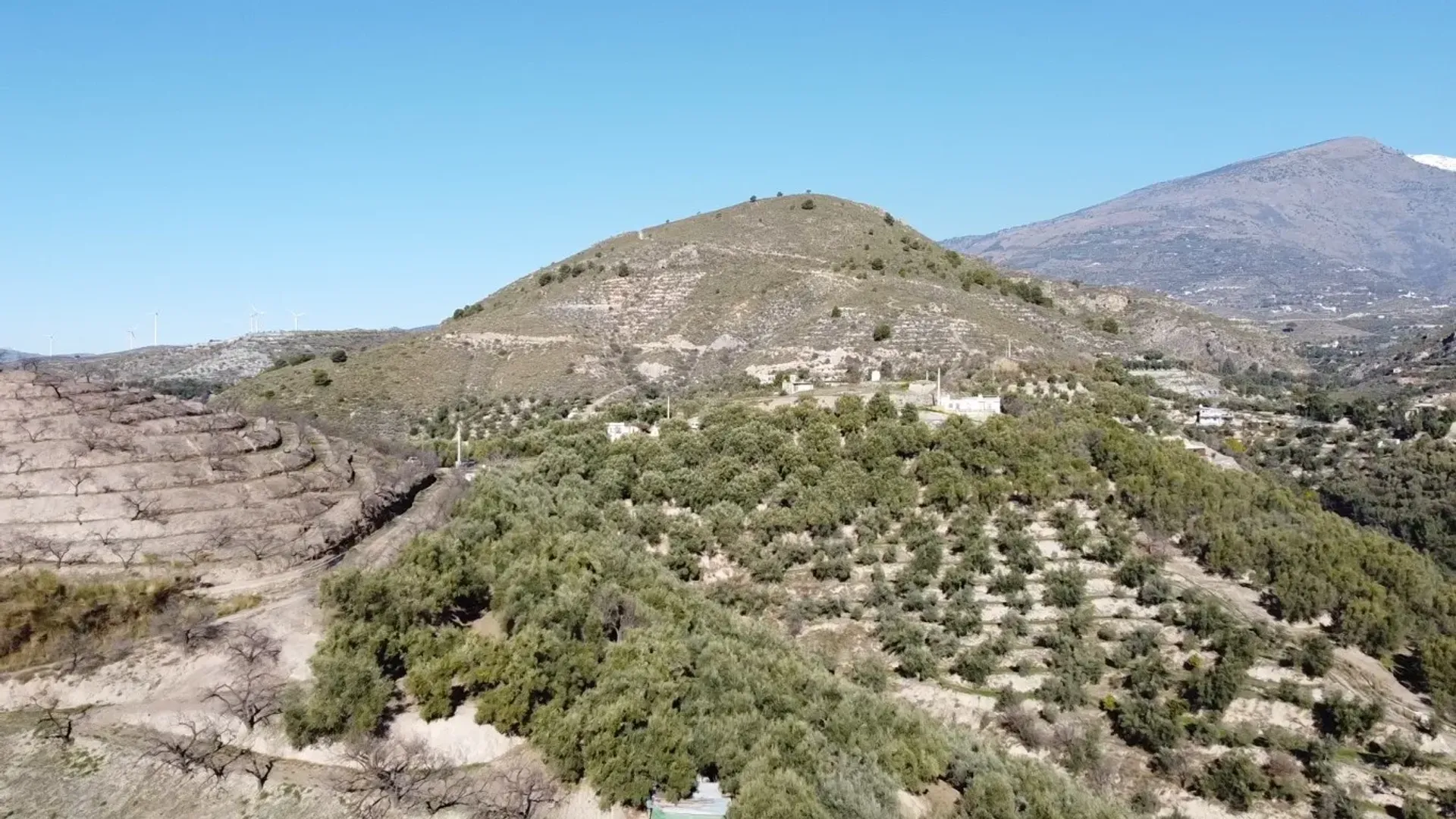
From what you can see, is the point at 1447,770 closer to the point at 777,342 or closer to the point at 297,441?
the point at 297,441

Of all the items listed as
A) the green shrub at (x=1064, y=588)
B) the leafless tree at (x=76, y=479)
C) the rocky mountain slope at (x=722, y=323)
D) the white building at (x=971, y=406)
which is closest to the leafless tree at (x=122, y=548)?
the leafless tree at (x=76, y=479)

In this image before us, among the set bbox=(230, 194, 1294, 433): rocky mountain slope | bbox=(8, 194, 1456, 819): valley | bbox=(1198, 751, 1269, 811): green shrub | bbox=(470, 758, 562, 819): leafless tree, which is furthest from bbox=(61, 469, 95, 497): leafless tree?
bbox=(230, 194, 1294, 433): rocky mountain slope

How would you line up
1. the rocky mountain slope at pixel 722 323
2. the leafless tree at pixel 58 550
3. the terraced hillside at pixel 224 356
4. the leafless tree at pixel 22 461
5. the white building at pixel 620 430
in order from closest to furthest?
the leafless tree at pixel 58 550
the leafless tree at pixel 22 461
the white building at pixel 620 430
the rocky mountain slope at pixel 722 323
the terraced hillside at pixel 224 356

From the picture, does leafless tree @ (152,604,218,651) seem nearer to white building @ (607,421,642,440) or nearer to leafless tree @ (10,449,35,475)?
leafless tree @ (10,449,35,475)

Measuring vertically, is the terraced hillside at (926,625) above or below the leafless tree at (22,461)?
below

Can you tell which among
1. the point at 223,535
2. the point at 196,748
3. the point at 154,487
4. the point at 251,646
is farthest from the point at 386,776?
the point at 154,487

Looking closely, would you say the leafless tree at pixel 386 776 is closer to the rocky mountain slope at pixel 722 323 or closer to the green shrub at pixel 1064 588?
the green shrub at pixel 1064 588

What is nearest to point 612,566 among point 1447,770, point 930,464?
point 930,464
